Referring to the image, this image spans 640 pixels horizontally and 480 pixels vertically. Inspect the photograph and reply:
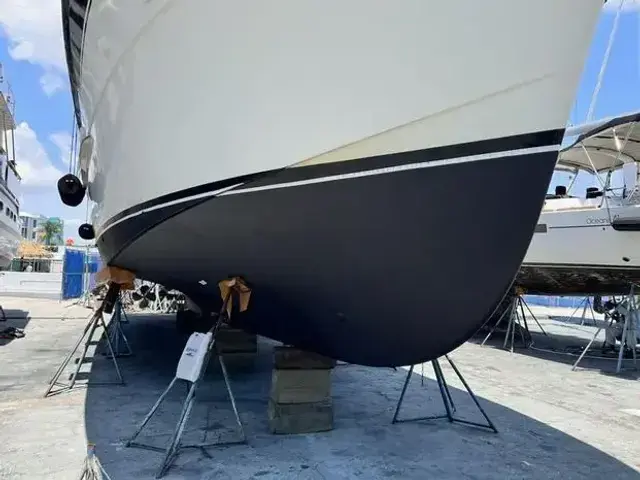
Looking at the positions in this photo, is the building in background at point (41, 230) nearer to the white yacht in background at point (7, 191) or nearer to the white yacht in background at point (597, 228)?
the white yacht in background at point (7, 191)

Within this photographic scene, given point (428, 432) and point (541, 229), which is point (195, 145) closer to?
point (428, 432)

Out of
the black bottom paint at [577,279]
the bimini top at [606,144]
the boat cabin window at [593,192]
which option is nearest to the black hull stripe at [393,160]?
the bimini top at [606,144]

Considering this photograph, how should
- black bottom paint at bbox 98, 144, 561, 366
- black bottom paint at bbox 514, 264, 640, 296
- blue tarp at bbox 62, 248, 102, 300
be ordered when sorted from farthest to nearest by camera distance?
blue tarp at bbox 62, 248, 102, 300 < black bottom paint at bbox 514, 264, 640, 296 < black bottom paint at bbox 98, 144, 561, 366

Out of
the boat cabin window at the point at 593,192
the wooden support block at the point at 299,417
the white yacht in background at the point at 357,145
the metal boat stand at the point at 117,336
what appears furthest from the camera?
the boat cabin window at the point at 593,192

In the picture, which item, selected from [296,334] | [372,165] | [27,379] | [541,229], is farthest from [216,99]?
[541,229]

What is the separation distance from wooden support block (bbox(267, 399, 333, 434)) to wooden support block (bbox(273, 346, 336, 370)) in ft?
0.91

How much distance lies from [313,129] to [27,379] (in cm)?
469

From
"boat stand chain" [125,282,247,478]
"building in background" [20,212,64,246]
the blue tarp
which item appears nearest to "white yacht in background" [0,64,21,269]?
the blue tarp

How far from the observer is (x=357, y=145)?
7.56 feet

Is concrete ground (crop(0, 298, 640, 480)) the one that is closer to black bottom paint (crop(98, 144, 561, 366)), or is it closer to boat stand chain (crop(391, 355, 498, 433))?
boat stand chain (crop(391, 355, 498, 433))

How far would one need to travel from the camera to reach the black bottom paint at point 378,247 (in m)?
2.31

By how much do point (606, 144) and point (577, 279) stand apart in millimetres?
2399

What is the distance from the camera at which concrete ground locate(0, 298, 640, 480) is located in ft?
10.5

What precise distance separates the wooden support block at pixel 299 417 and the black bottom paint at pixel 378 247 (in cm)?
62
